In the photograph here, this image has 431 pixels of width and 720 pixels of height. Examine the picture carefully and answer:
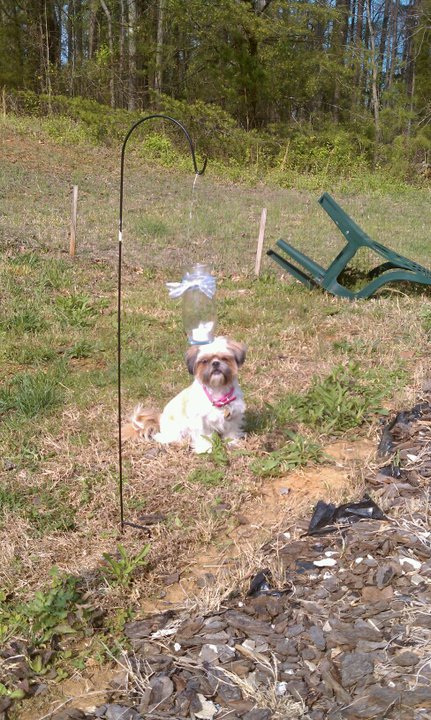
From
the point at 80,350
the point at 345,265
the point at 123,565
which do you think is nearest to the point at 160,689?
the point at 123,565

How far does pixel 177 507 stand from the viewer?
4160mm

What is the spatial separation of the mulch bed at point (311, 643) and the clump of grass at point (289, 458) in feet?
3.07

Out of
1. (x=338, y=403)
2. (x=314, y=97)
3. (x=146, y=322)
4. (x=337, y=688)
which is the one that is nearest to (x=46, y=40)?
(x=314, y=97)

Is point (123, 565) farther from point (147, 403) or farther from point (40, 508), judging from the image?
point (147, 403)

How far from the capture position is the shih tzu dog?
14.8 ft

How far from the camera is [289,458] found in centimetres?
466

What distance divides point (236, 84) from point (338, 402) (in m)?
20.6

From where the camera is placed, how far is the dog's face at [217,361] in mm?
4461

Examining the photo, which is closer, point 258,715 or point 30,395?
point 258,715

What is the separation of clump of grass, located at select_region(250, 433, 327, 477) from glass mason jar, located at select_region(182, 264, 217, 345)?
2.99 feet

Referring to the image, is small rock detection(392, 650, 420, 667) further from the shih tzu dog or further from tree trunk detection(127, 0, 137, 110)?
tree trunk detection(127, 0, 137, 110)

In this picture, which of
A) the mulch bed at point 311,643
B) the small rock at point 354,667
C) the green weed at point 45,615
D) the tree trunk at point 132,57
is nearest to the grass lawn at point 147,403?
the green weed at point 45,615

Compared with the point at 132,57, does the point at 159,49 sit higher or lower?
higher

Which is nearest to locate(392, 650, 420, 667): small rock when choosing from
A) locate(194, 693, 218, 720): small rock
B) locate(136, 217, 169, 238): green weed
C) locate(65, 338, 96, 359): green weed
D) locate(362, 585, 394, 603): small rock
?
locate(362, 585, 394, 603): small rock
